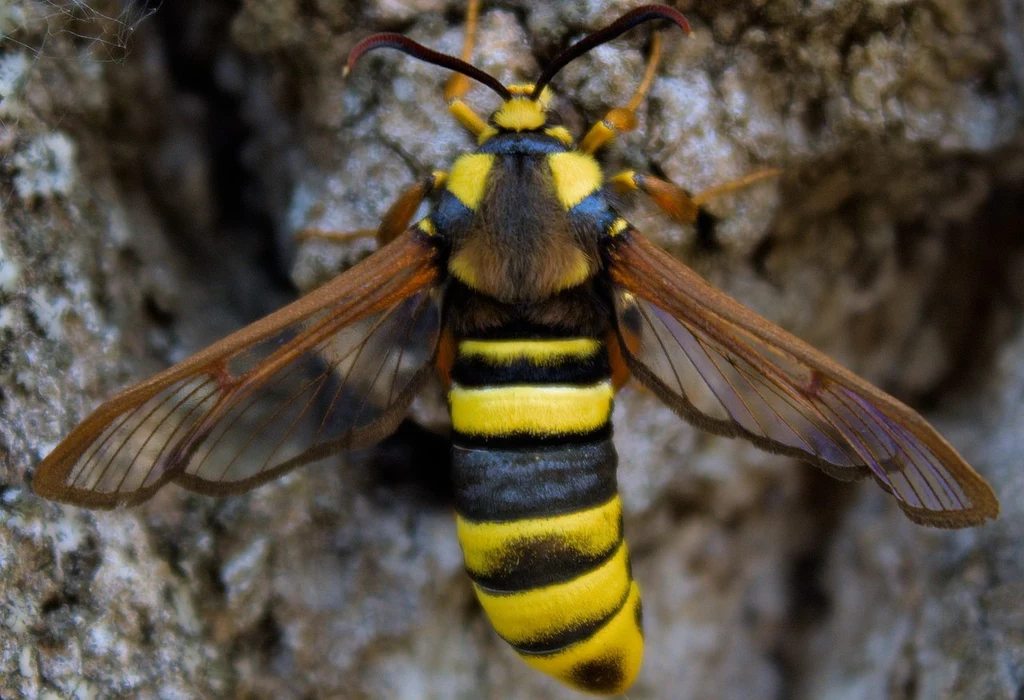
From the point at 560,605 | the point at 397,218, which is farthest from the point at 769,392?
the point at 397,218

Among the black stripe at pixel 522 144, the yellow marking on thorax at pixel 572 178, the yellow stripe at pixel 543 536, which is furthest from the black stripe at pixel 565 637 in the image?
the black stripe at pixel 522 144

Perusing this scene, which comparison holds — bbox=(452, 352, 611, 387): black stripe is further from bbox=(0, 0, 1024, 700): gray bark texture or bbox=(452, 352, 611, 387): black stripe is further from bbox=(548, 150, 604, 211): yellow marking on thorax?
bbox=(548, 150, 604, 211): yellow marking on thorax

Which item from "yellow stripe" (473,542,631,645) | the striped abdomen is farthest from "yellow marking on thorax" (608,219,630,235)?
"yellow stripe" (473,542,631,645)

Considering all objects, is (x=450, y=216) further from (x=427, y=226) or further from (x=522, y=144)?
(x=522, y=144)

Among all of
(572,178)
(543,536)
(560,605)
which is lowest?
(560,605)

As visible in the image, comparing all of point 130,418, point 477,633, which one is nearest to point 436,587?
point 477,633

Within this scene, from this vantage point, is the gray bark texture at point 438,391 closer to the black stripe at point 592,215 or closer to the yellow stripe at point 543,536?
the black stripe at point 592,215
